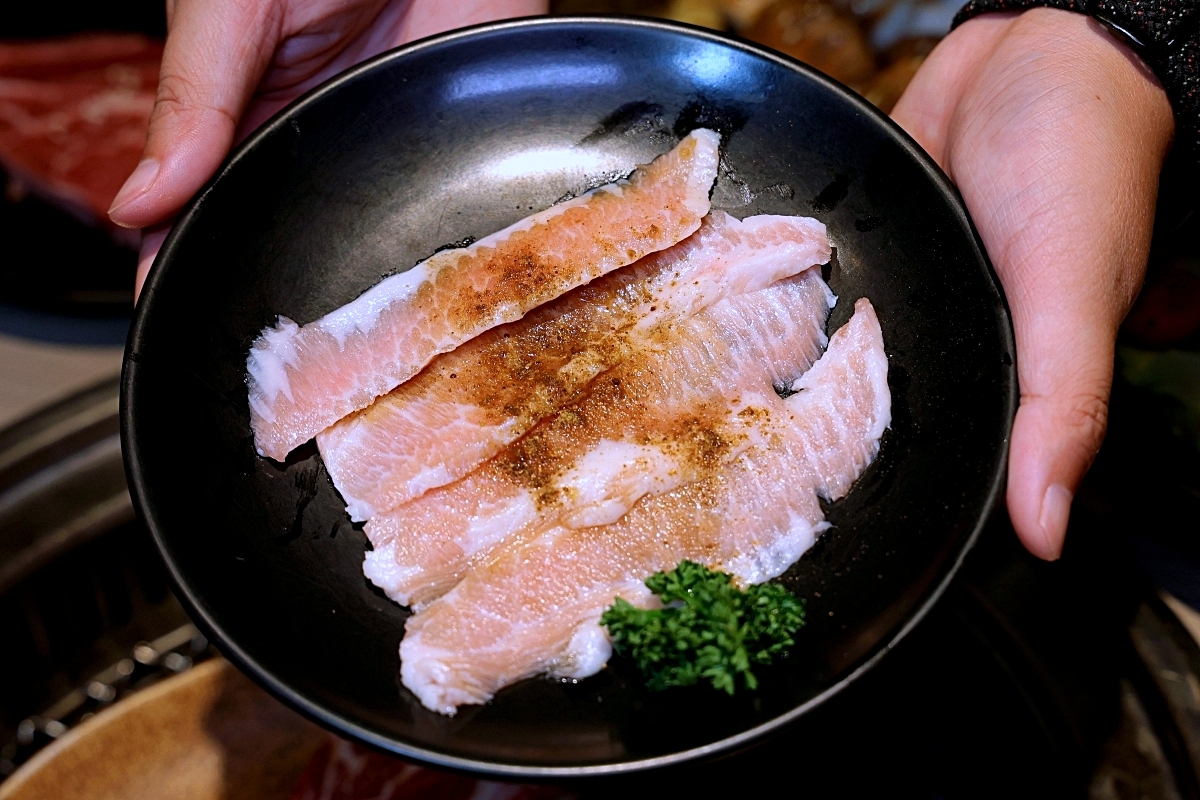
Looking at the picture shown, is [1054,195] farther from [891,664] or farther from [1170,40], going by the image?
[891,664]

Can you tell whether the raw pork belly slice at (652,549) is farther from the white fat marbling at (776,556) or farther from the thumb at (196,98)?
the thumb at (196,98)

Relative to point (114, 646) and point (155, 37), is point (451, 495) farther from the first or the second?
point (155, 37)

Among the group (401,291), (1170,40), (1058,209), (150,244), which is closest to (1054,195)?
(1058,209)

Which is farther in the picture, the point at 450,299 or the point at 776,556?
the point at 450,299

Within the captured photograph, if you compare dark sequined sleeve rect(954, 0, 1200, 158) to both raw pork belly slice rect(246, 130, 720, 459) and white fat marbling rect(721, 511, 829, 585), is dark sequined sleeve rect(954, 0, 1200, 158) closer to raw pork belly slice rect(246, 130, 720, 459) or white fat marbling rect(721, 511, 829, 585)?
raw pork belly slice rect(246, 130, 720, 459)

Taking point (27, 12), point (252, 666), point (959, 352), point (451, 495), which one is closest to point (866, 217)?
point (959, 352)

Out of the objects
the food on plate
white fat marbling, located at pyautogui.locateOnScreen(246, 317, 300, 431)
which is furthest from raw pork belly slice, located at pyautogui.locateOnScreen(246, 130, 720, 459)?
the food on plate
